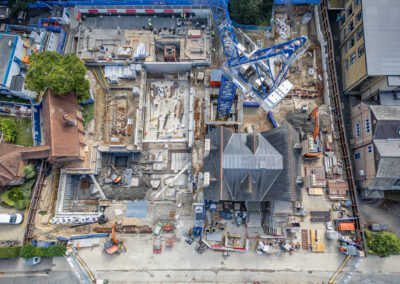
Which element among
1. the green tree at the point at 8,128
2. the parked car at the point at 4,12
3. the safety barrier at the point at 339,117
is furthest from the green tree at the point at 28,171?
the safety barrier at the point at 339,117

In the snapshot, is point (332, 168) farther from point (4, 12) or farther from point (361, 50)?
point (4, 12)

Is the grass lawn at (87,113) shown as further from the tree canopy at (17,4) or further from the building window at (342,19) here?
the building window at (342,19)

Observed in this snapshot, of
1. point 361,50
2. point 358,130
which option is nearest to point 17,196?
point 358,130

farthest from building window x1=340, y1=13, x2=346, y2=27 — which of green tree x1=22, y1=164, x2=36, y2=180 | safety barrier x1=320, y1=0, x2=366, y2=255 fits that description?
green tree x1=22, y1=164, x2=36, y2=180

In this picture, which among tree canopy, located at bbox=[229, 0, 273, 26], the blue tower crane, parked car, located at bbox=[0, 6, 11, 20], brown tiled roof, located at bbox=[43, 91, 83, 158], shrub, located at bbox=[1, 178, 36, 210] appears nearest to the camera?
the blue tower crane

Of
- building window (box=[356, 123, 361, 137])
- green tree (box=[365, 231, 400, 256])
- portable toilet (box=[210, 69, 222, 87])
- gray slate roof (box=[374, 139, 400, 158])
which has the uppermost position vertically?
portable toilet (box=[210, 69, 222, 87])

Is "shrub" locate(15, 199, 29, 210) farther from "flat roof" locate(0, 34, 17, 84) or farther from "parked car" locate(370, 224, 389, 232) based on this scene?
"parked car" locate(370, 224, 389, 232)

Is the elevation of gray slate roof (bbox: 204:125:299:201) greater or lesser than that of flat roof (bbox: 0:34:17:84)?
lesser
